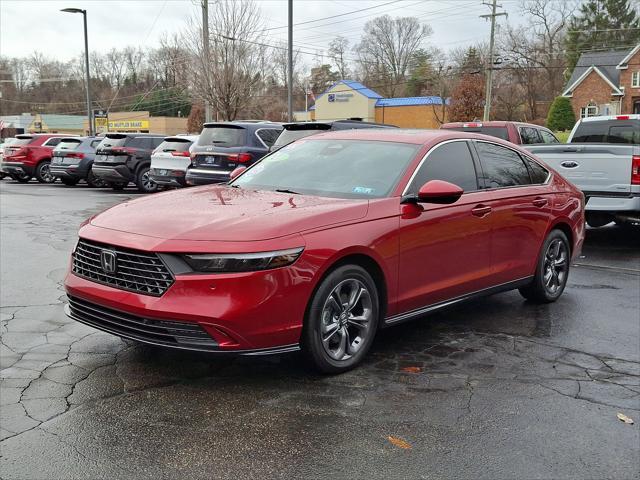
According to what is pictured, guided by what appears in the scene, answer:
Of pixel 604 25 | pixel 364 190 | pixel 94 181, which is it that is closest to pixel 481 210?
pixel 364 190

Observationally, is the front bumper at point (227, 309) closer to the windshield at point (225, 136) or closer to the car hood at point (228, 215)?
the car hood at point (228, 215)

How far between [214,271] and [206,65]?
24.9 metres

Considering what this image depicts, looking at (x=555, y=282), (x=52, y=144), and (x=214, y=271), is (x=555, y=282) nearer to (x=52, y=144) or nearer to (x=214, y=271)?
(x=214, y=271)

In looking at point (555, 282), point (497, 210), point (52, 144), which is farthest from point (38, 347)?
point (52, 144)

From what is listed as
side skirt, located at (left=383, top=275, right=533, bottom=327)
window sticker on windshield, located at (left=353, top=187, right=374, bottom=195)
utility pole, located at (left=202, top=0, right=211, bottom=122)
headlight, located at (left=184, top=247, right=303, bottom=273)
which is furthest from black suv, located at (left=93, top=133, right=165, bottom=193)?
headlight, located at (left=184, top=247, right=303, bottom=273)

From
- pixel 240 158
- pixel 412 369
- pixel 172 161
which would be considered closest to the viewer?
pixel 412 369

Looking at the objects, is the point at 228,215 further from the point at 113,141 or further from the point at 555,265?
→ the point at 113,141

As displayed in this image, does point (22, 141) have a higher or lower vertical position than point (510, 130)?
lower

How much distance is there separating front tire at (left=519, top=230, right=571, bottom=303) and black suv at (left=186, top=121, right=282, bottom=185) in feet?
24.7

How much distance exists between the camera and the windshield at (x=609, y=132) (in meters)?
10.7

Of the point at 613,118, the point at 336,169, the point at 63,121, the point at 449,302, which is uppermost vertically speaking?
the point at 63,121

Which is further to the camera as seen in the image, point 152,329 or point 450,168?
point 450,168

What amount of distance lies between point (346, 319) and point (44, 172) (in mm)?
22005

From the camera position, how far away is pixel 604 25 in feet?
264
